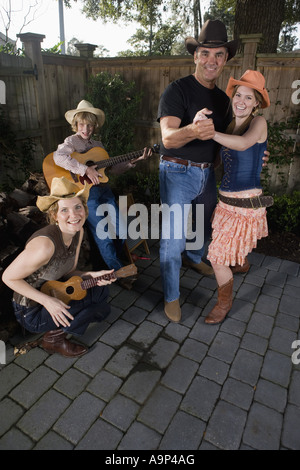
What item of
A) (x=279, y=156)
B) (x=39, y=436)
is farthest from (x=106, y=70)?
(x=39, y=436)

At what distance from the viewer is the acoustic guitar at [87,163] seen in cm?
359

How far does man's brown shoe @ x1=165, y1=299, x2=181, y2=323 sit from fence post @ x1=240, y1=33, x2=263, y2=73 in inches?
165

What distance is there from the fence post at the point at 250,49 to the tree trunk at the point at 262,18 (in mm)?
1098

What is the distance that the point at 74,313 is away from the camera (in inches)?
104

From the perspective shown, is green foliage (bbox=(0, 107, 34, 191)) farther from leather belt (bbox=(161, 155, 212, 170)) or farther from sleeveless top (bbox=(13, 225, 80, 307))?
leather belt (bbox=(161, 155, 212, 170))

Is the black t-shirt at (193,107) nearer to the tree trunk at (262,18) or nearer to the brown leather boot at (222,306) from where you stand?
the brown leather boot at (222,306)

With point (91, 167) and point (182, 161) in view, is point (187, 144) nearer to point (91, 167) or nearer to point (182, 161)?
point (182, 161)

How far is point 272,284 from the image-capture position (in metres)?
3.83

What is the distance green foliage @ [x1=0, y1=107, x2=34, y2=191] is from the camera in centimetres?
537

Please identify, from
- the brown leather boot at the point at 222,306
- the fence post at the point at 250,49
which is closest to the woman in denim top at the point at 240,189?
the brown leather boot at the point at 222,306

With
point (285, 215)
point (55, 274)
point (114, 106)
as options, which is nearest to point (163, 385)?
point (55, 274)

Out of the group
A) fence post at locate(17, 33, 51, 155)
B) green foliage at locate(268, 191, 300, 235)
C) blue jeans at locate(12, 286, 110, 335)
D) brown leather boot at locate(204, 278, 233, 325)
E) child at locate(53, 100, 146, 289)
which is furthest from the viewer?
fence post at locate(17, 33, 51, 155)

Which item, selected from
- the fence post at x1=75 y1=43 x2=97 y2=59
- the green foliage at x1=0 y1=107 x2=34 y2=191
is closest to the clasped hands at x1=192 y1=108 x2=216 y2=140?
the green foliage at x1=0 y1=107 x2=34 y2=191
